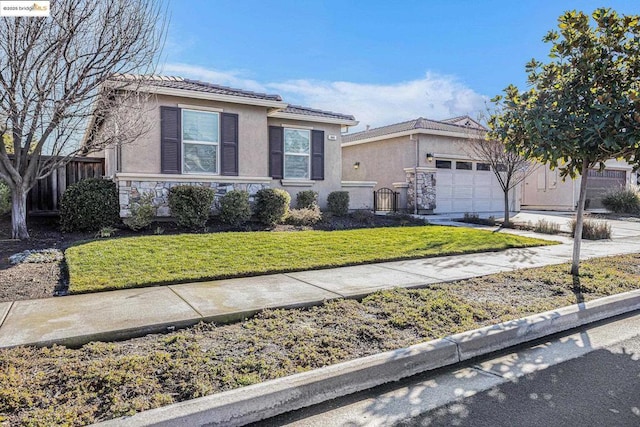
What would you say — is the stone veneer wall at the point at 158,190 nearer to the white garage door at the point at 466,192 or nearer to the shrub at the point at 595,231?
the shrub at the point at 595,231

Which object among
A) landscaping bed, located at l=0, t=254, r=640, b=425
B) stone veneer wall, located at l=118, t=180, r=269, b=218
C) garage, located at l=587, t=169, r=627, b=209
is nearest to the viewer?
landscaping bed, located at l=0, t=254, r=640, b=425

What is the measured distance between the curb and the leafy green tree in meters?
2.42

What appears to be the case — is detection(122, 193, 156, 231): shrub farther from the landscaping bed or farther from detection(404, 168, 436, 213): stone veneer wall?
detection(404, 168, 436, 213): stone veneer wall

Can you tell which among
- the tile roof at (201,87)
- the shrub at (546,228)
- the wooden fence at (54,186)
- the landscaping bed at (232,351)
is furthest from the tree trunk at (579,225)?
the wooden fence at (54,186)

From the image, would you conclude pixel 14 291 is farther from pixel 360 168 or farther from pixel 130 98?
pixel 360 168

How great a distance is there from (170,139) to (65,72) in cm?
391

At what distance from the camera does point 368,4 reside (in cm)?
1234

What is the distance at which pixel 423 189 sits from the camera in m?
18.4

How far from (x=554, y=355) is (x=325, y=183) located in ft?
38.1

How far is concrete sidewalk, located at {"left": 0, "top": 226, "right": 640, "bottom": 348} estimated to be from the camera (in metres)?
4.06

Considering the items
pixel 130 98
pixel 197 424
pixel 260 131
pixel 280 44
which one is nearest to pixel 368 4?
pixel 280 44

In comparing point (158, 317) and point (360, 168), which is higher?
point (360, 168)

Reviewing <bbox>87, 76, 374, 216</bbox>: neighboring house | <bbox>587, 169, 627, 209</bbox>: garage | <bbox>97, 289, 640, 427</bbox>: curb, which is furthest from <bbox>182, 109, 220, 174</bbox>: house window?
<bbox>587, 169, 627, 209</bbox>: garage

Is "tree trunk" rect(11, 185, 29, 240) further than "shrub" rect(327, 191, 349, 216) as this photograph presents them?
No
